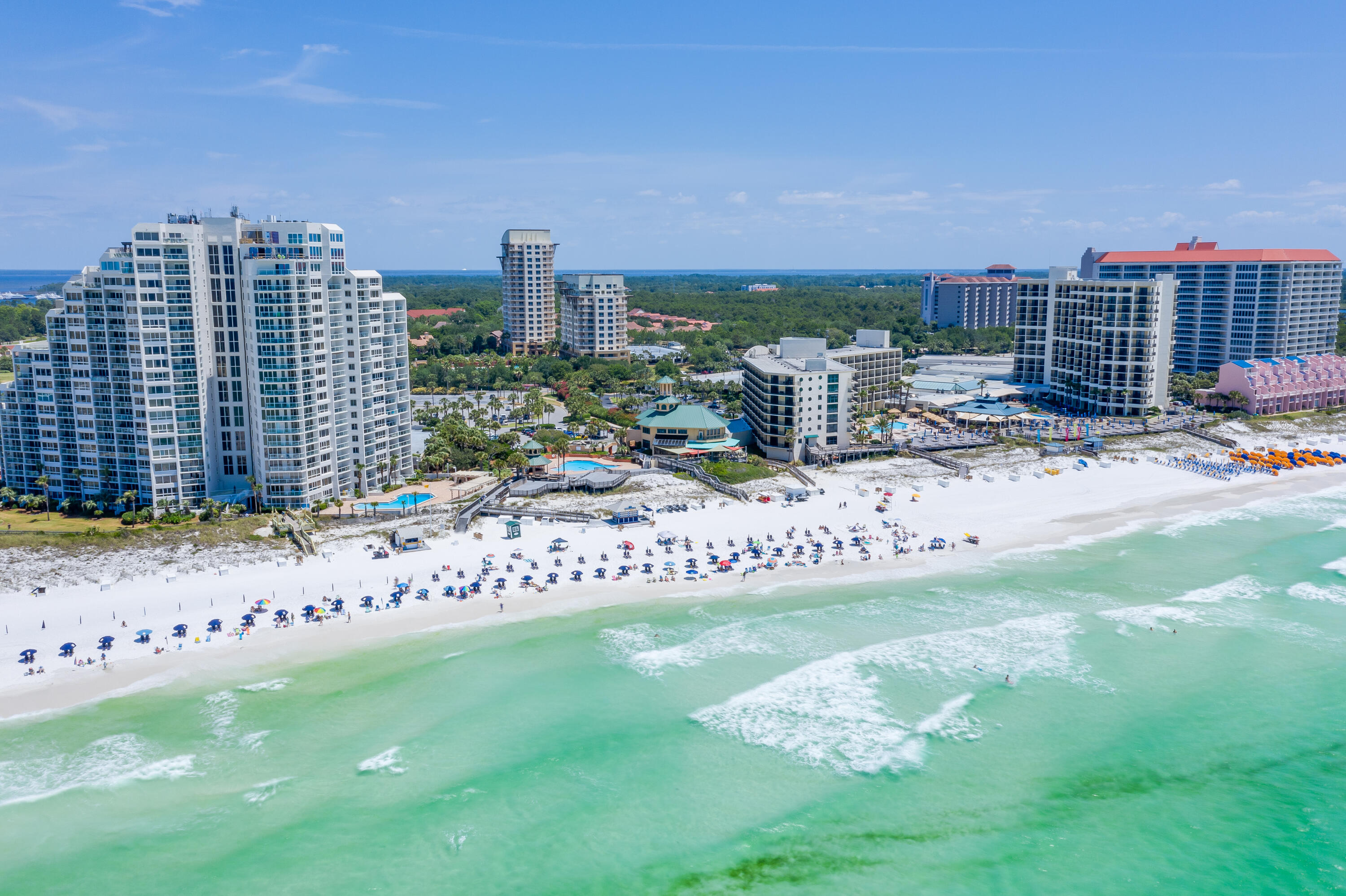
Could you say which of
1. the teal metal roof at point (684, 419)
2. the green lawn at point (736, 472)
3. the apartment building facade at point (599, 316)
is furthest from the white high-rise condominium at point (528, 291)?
the green lawn at point (736, 472)

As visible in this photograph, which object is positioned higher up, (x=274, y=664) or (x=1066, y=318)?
(x=1066, y=318)

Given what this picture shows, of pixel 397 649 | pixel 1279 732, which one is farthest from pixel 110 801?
pixel 1279 732

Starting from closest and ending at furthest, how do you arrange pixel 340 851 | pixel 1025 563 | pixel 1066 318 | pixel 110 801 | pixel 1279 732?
pixel 340 851
pixel 110 801
pixel 1279 732
pixel 1025 563
pixel 1066 318

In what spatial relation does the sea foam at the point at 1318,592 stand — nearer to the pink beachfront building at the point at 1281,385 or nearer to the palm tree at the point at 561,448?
the palm tree at the point at 561,448

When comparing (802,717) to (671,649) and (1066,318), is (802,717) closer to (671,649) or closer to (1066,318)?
(671,649)

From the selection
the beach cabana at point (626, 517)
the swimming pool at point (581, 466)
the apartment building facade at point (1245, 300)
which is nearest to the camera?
the beach cabana at point (626, 517)

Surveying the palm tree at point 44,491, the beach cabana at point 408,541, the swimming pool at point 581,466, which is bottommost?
the beach cabana at point 408,541
